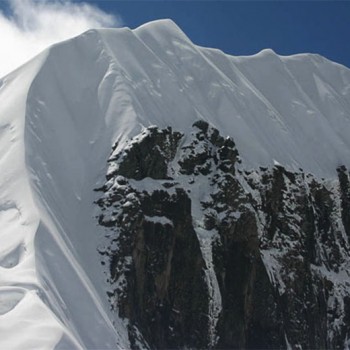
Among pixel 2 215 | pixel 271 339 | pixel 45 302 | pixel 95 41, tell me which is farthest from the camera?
pixel 95 41

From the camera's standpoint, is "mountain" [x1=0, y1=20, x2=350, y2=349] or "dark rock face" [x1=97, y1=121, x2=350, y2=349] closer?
"mountain" [x1=0, y1=20, x2=350, y2=349]

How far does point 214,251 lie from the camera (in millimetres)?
41969

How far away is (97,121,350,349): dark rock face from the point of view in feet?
127

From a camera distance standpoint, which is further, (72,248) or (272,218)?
(272,218)

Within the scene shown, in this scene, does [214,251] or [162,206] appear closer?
[162,206]

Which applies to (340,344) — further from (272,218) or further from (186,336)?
(186,336)

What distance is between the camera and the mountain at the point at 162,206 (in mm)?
35625

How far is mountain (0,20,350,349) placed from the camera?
35625mm

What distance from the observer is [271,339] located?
135 ft

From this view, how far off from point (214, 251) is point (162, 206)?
394 cm

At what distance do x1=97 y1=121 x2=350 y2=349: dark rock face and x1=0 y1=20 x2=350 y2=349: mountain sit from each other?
81mm

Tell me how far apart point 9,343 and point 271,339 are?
20.7 meters

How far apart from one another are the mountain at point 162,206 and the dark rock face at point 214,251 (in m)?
0.08

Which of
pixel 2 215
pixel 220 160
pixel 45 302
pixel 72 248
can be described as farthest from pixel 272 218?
pixel 45 302
